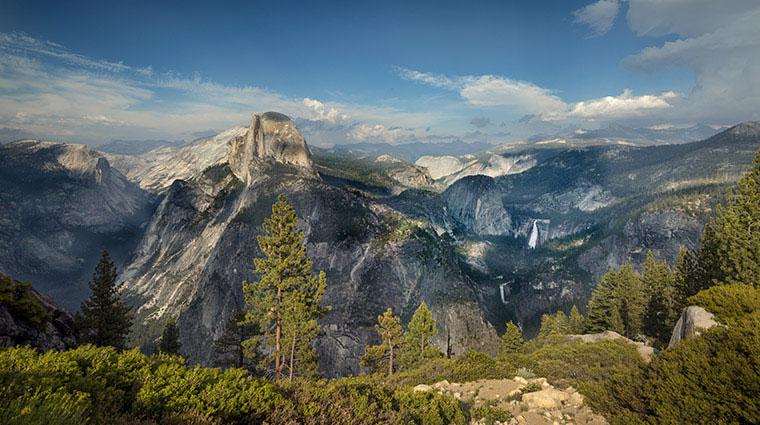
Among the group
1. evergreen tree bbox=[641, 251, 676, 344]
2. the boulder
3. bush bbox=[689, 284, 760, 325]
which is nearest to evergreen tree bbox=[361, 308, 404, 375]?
the boulder

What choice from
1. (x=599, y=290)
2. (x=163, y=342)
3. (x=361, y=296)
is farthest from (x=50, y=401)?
(x=361, y=296)

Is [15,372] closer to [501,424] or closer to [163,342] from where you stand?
[501,424]

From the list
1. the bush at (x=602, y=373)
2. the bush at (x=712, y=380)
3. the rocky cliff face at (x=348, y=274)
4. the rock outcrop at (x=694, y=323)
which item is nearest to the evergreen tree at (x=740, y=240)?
the bush at (x=602, y=373)

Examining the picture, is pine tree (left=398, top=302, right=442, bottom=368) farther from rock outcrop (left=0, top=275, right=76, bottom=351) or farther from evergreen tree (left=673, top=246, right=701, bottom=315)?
→ rock outcrop (left=0, top=275, right=76, bottom=351)

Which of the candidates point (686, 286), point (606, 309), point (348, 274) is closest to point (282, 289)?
point (686, 286)

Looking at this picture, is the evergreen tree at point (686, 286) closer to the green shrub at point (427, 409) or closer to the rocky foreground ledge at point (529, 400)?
the rocky foreground ledge at point (529, 400)

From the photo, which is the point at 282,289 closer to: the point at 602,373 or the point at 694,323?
the point at 602,373

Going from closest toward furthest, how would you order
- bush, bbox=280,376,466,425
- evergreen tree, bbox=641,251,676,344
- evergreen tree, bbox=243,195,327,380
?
bush, bbox=280,376,466,425 < evergreen tree, bbox=243,195,327,380 < evergreen tree, bbox=641,251,676,344
